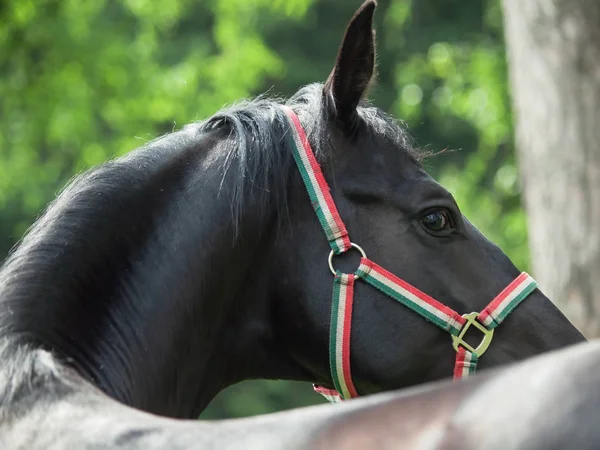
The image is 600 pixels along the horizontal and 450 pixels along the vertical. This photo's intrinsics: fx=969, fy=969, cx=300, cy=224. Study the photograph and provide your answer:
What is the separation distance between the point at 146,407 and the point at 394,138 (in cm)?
114

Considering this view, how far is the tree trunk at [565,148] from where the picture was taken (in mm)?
5492

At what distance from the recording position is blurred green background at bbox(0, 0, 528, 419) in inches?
370

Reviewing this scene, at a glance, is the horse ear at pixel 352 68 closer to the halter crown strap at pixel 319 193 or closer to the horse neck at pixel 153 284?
the halter crown strap at pixel 319 193

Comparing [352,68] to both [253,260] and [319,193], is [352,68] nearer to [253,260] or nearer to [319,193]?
[319,193]

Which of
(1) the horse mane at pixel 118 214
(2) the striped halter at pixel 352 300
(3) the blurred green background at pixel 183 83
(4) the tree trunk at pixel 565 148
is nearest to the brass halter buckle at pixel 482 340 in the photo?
(2) the striped halter at pixel 352 300

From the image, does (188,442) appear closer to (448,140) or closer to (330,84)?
(330,84)

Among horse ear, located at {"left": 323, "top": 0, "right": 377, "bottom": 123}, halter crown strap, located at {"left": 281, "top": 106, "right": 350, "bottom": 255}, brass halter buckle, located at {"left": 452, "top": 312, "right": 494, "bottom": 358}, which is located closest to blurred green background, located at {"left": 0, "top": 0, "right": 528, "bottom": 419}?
horse ear, located at {"left": 323, "top": 0, "right": 377, "bottom": 123}

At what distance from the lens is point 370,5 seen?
2.80 m

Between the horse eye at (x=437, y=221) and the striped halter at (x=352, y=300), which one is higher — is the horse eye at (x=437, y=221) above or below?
above

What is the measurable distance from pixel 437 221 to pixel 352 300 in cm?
37

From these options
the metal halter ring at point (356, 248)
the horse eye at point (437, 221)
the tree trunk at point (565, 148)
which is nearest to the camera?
the metal halter ring at point (356, 248)

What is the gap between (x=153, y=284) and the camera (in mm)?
2602

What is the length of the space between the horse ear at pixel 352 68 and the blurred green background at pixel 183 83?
4872mm

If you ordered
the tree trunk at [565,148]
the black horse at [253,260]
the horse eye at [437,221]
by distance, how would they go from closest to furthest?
the black horse at [253,260] → the horse eye at [437,221] → the tree trunk at [565,148]
